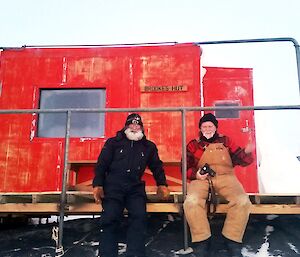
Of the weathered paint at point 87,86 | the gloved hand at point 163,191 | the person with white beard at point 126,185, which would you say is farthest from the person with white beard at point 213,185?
the weathered paint at point 87,86

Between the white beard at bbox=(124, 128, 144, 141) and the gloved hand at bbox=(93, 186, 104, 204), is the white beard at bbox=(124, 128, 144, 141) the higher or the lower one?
the higher one

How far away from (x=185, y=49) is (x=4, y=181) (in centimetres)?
368

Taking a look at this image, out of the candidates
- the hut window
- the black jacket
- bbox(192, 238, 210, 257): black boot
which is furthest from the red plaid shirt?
the hut window

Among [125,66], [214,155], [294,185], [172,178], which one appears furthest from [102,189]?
[294,185]

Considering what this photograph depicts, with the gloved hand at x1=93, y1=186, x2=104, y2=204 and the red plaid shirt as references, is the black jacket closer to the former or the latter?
the gloved hand at x1=93, y1=186, x2=104, y2=204

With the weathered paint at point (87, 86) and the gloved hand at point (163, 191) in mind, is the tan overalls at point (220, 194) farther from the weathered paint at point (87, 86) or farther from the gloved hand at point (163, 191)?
the weathered paint at point (87, 86)

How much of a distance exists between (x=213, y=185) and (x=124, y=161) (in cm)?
103

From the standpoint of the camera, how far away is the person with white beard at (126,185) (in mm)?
4125

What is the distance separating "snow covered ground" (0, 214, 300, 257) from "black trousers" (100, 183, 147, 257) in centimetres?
66

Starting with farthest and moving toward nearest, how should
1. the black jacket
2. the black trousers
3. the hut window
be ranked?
the hut window → the black jacket → the black trousers

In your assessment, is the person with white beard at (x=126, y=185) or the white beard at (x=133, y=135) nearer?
the person with white beard at (x=126, y=185)

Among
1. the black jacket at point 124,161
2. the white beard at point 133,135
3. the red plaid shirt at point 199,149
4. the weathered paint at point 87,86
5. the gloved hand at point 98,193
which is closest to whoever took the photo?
the gloved hand at point 98,193

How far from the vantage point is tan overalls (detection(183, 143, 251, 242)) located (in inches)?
162

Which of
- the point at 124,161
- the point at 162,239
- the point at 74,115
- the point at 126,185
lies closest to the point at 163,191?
the point at 126,185
